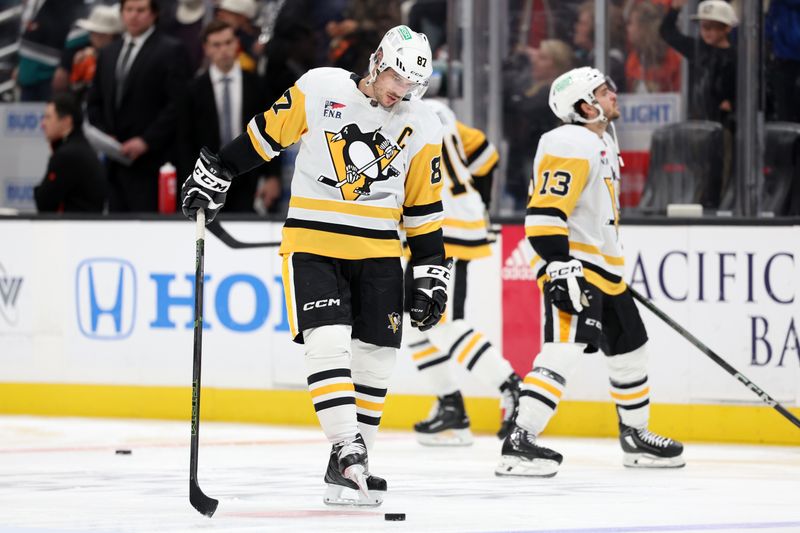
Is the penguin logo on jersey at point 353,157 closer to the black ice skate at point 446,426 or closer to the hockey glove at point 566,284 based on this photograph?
the hockey glove at point 566,284

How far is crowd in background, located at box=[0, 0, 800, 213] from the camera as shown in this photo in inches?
314

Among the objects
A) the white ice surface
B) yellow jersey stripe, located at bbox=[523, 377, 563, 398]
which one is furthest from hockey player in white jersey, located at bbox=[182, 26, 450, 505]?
yellow jersey stripe, located at bbox=[523, 377, 563, 398]

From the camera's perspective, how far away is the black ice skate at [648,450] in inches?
244

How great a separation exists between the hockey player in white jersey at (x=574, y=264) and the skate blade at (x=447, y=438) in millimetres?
1054

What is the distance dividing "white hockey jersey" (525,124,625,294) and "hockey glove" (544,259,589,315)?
0.12 metres

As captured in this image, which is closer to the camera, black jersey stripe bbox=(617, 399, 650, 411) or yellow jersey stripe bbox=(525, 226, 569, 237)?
yellow jersey stripe bbox=(525, 226, 569, 237)

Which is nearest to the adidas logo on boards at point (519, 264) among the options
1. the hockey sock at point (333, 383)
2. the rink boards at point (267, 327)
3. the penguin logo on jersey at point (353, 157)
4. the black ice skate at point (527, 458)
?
the rink boards at point (267, 327)

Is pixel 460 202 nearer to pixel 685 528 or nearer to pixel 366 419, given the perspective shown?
pixel 366 419

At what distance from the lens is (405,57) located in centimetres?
481

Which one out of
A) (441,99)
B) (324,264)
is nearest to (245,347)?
(441,99)

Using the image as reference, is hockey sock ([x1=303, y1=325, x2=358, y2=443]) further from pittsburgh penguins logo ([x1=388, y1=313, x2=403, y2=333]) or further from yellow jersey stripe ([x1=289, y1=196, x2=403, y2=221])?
yellow jersey stripe ([x1=289, y1=196, x2=403, y2=221])

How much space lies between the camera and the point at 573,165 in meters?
5.80

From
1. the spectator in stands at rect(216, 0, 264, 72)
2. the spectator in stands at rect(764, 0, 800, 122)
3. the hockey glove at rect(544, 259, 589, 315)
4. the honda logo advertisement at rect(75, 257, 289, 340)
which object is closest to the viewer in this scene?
the hockey glove at rect(544, 259, 589, 315)

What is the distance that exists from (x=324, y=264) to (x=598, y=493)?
4.14 feet
